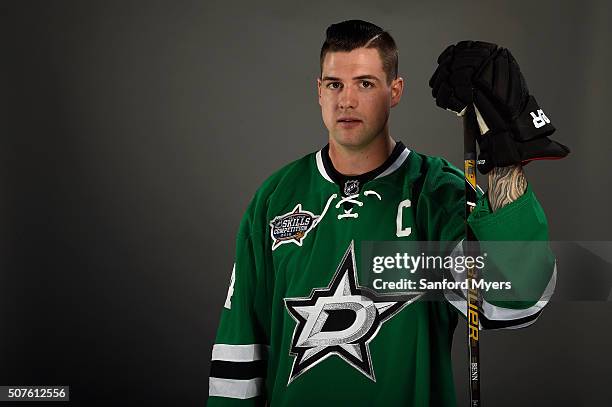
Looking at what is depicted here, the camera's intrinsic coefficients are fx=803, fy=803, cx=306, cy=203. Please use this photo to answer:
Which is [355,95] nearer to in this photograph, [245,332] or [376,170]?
[376,170]

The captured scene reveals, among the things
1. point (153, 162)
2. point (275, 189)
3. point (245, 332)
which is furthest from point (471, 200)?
point (153, 162)

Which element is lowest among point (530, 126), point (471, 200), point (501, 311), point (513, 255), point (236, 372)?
point (236, 372)

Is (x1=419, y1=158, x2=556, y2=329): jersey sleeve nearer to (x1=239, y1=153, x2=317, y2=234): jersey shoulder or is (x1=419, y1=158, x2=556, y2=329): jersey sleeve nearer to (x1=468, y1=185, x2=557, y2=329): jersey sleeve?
(x1=468, y1=185, x2=557, y2=329): jersey sleeve

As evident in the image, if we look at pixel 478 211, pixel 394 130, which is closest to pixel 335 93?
pixel 478 211

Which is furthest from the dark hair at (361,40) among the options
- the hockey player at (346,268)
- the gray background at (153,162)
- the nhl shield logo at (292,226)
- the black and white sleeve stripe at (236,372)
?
the gray background at (153,162)

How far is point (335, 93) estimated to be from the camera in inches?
70.3

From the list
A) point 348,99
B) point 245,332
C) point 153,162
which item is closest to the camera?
point 348,99

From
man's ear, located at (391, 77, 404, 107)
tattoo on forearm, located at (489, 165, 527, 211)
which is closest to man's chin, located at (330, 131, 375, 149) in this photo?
man's ear, located at (391, 77, 404, 107)

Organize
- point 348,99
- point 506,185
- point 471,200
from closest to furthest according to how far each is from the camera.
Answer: point 506,185 < point 471,200 < point 348,99

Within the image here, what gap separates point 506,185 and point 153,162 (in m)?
1.66

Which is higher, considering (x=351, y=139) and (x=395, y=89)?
(x=395, y=89)

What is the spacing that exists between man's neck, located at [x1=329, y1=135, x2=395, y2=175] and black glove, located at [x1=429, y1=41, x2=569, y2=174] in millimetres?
263

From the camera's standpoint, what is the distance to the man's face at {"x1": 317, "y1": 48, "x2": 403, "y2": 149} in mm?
1771

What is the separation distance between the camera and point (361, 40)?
178cm
